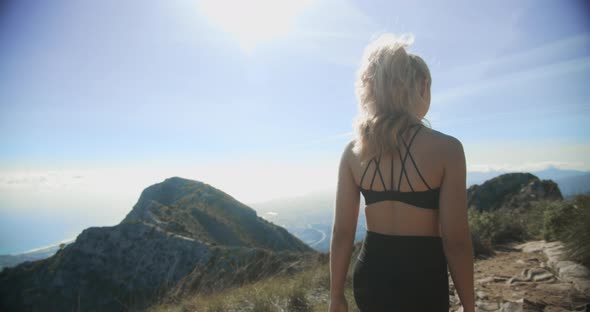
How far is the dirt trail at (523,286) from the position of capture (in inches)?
121

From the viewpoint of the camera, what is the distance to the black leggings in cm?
135

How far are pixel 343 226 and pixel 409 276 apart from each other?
413mm

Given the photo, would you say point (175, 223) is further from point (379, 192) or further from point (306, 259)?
point (379, 192)

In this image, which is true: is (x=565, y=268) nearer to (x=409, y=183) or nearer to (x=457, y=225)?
(x=457, y=225)

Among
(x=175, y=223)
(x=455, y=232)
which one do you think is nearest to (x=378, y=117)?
(x=455, y=232)

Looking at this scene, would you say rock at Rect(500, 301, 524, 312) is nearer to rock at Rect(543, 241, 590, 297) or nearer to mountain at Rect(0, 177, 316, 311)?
rock at Rect(543, 241, 590, 297)

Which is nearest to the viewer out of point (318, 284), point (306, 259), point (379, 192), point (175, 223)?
point (379, 192)

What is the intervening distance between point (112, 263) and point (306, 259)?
124 ft

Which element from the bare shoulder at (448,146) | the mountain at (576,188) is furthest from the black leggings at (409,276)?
the mountain at (576,188)

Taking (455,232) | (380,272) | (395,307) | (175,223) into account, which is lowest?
(175,223)

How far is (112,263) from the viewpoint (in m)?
34.3

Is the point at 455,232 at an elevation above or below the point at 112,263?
above

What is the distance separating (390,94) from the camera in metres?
1.41

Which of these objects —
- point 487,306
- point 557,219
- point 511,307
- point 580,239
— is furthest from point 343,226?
point 557,219
